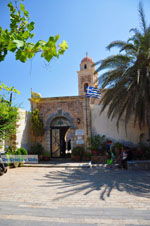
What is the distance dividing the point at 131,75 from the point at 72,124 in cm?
595

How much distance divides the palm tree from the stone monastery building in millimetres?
2596

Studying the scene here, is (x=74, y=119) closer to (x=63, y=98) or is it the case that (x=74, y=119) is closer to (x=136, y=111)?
(x=63, y=98)

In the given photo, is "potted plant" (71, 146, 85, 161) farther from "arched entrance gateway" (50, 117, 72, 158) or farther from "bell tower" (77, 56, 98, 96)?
"bell tower" (77, 56, 98, 96)

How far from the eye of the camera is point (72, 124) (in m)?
13.6

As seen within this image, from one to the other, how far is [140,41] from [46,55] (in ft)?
30.7

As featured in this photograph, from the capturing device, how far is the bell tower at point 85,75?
26594 millimetres

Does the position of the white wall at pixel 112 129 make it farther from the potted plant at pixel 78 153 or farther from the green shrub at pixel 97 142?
the potted plant at pixel 78 153

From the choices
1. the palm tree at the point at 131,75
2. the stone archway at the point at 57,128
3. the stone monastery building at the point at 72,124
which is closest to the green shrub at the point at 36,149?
the stone monastery building at the point at 72,124

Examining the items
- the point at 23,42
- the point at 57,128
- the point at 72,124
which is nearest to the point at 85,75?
the point at 57,128

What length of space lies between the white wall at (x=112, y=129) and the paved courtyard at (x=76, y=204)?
257 inches

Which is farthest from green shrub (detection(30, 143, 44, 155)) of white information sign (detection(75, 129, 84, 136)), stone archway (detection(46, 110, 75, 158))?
white information sign (detection(75, 129, 84, 136))

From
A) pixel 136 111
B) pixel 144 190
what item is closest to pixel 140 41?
pixel 136 111

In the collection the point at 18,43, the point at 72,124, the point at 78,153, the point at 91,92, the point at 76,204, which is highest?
the point at 91,92

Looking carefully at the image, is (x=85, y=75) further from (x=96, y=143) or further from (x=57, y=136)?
(x=96, y=143)
